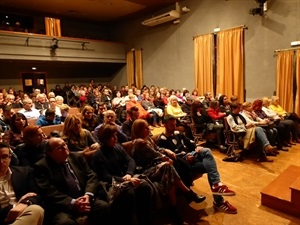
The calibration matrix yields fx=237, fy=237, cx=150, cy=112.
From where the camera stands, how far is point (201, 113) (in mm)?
4684

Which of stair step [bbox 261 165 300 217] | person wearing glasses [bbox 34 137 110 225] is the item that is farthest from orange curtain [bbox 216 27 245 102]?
person wearing glasses [bbox 34 137 110 225]

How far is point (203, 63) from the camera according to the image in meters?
7.71

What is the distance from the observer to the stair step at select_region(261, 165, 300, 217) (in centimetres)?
240

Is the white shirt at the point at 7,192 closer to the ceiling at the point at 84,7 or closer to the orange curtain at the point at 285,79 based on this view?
the orange curtain at the point at 285,79

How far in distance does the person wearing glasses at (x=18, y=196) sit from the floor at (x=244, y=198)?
48.5 inches

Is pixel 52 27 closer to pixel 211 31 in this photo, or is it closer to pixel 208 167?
pixel 211 31

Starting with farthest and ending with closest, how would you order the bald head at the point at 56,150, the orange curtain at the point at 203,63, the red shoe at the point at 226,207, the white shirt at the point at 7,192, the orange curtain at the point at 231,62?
the orange curtain at the point at 203,63, the orange curtain at the point at 231,62, the red shoe at the point at 226,207, the bald head at the point at 56,150, the white shirt at the point at 7,192

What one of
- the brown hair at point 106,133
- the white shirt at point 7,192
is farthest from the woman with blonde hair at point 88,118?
the white shirt at point 7,192

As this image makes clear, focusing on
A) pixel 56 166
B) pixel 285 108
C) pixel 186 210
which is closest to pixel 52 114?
pixel 56 166

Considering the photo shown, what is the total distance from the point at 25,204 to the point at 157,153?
1.17 meters

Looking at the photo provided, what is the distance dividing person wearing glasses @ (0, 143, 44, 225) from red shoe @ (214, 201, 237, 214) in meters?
1.72

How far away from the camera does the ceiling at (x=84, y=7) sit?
8.08 m

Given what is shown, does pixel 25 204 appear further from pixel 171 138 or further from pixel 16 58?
pixel 16 58

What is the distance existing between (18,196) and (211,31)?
281 inches
